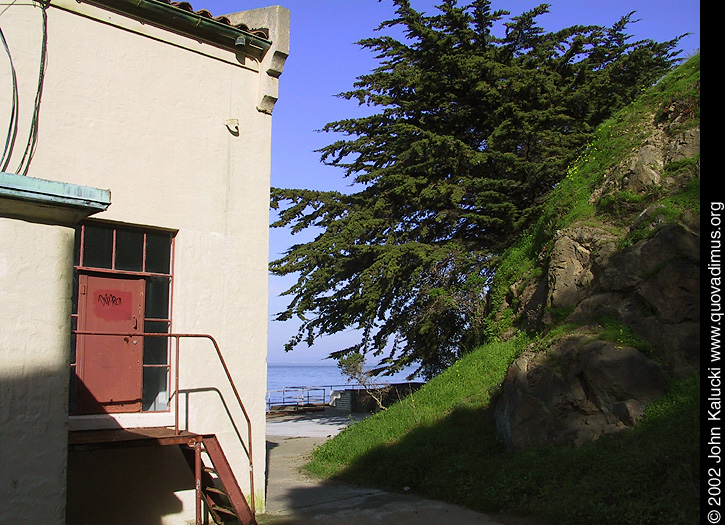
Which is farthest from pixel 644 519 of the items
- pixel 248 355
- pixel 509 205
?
pixel 509 205

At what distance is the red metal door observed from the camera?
7949 millimetres

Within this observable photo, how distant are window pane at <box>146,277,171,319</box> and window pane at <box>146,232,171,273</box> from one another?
0.45ft

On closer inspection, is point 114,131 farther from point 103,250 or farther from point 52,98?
point 103,250

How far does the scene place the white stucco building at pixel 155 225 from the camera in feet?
25.6

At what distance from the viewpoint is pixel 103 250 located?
828 cm

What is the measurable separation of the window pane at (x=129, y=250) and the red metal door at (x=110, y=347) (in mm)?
197

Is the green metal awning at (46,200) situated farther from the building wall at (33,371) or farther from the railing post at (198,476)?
the railing post at (198,476)

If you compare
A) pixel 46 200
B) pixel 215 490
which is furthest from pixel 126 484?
pixel 46 200

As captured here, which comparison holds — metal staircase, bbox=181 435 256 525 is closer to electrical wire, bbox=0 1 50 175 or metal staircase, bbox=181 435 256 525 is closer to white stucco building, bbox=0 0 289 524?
white stucco building, bbox=0 0 289 524

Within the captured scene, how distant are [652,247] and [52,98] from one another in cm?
886

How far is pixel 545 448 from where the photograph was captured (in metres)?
9.59

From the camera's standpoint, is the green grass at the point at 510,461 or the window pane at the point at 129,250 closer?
the green grass at the point at 510,461

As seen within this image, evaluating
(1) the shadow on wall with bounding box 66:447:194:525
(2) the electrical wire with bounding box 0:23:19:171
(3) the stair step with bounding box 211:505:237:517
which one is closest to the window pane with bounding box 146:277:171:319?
(1) the shadow on wall with bounding box 66:447:194:525

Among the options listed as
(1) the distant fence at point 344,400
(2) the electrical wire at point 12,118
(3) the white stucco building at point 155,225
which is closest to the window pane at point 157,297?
(3) the white stucco building at point 155,225
